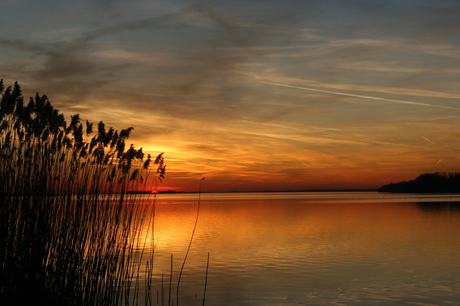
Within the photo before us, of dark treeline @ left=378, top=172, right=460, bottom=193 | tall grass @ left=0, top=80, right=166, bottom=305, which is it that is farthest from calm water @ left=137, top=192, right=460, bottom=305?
dark treeline @ left=378, top=172, right=460, bottom=193

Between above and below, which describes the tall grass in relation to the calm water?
above

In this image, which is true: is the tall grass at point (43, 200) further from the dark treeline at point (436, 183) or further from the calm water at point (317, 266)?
the dark treeline at point (436, 183)

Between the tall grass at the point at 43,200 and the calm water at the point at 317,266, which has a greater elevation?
the tall grass at the point at 43,200

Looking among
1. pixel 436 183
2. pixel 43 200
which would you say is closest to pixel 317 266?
pixel 43 200

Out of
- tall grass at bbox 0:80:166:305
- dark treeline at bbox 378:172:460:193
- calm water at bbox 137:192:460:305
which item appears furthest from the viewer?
dark treeline at bbox 378:172:460:193

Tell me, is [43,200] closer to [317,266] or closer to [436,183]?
[317,266]

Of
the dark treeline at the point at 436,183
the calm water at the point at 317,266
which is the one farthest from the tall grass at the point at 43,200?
the dark treeline at the point at 436,183

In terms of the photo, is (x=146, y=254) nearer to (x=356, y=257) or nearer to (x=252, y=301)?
(x=252, y=301)

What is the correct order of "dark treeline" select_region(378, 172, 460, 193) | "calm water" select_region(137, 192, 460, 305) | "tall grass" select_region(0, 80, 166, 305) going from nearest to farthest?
"tall grass" select_region(0, 80, 166, 305), "calm water" select_region(137, 192, 460, 305), "dark treeline" select_region(378, 172, 460, 193)

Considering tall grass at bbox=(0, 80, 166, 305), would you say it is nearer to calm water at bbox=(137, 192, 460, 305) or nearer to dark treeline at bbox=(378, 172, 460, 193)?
calm water at bbox=(137, 192, 460, 305)

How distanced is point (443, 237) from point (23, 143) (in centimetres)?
1716

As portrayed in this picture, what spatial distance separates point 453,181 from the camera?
107750 mm

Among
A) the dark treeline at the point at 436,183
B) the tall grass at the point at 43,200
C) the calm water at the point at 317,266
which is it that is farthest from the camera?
the dark treeline at the point at 436,183

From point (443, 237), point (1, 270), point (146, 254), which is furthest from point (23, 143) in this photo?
point (443, 237)
